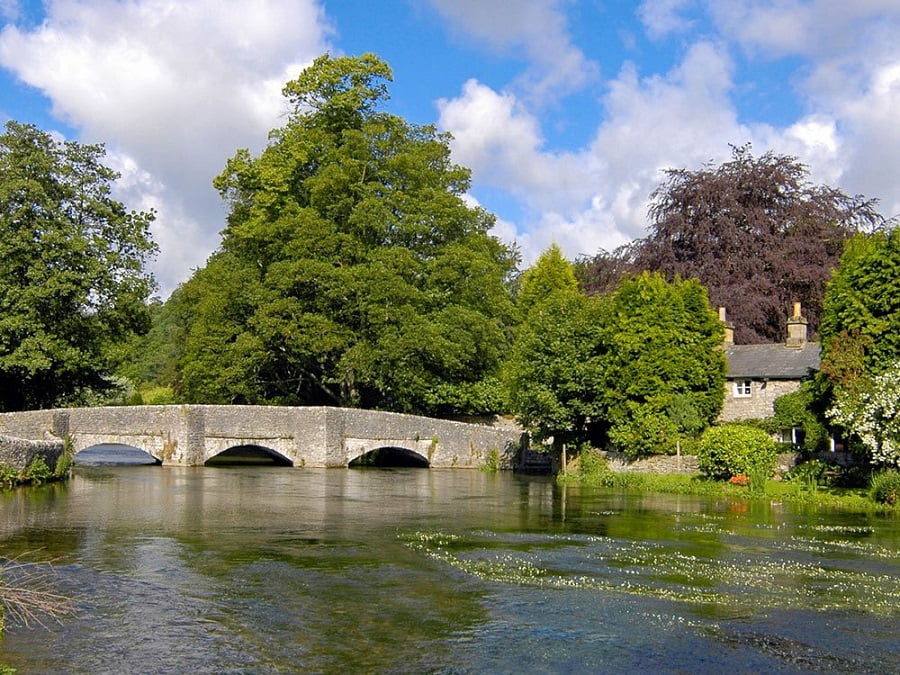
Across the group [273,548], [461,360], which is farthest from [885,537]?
[461,360]

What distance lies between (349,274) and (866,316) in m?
21.5

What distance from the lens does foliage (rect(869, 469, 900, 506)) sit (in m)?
26.8

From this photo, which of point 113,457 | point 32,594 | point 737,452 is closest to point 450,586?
point 32,594

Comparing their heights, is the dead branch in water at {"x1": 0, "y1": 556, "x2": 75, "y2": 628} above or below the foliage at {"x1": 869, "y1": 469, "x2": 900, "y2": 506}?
below

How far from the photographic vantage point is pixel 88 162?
42.2 metres

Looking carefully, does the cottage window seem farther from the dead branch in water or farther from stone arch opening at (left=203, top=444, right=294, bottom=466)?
the dead branch in water

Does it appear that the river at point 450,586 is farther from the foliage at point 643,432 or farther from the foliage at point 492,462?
the foliage at point 492,462

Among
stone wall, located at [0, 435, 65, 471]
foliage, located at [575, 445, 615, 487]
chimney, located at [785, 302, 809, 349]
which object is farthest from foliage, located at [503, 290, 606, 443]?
stone wall, located at [0, 435, 65, 471]

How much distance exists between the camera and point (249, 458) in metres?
47.7

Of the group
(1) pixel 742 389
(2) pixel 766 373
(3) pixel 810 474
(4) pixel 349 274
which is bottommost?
(3) pixel 810 474

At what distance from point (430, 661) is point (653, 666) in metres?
2.57

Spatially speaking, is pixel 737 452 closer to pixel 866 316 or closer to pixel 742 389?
pixel 866 316

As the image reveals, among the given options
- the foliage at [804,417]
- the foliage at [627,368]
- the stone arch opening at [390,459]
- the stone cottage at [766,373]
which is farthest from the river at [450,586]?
the stone arch opening at [390,459]

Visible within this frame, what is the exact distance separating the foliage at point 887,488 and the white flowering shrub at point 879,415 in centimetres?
52
